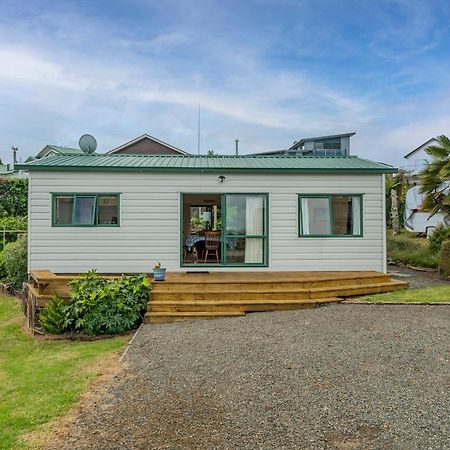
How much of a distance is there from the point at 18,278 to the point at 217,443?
31.7 feet

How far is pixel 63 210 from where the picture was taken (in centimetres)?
984

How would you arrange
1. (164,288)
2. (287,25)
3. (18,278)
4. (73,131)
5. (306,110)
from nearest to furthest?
(164,288), (18,278), (287,25), (306,110), (73,131)

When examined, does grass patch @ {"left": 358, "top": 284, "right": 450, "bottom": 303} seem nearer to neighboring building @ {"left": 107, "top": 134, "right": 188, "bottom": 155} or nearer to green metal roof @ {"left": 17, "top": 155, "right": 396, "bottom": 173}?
green metal roof @ {"left": 17, "top": 155, "right": 396, "bottom": 173}

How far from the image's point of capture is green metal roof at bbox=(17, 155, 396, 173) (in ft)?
32.0

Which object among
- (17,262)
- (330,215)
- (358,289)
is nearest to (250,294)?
(358,289)

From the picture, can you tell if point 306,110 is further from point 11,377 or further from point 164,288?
point 11,377

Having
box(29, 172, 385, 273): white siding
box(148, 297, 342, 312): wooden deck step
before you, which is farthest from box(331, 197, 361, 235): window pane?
box(148, 297, 342, 312): wooden deck step

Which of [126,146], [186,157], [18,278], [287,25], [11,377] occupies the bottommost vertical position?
[11,377]

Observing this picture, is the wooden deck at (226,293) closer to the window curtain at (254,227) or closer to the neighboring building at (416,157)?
the window curtain at (254,227)

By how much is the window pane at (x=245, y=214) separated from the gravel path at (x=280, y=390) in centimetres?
352

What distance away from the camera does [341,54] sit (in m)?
16.3

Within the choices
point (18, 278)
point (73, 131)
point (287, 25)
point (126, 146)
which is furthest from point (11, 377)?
point (73, 131)

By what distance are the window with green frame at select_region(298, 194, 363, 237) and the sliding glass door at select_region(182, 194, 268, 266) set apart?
920mm

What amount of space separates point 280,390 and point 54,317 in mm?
4962
